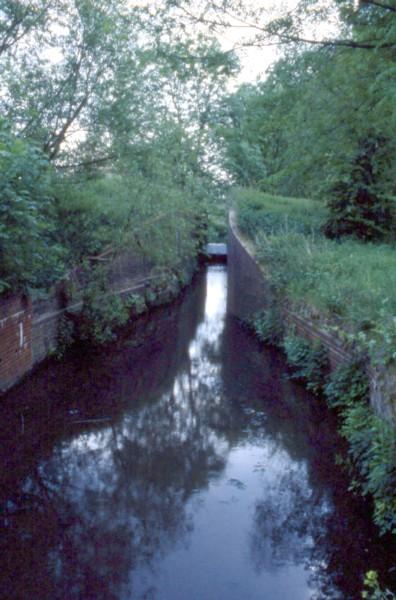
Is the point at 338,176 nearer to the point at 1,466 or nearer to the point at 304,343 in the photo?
the point at 304,343

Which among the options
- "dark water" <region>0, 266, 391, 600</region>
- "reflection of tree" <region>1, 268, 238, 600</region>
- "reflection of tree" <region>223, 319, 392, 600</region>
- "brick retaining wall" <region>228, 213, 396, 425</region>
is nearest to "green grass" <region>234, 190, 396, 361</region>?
"brick retaining wall" <region>228, 213, 396, 425</region>

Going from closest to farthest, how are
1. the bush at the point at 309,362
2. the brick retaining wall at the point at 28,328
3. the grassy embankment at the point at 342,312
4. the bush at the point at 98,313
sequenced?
the grassy embankment at the point at 342,312 < the brick retaining wall at the point at 28,328 < the bush at the point at 309,362 < the bush at the point at 98,313

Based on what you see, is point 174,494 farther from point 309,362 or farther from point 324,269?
point 324,269

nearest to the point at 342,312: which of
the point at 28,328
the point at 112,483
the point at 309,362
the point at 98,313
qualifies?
the point at 309,362

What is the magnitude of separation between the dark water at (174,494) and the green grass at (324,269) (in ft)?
5.17

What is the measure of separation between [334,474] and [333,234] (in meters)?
12.9

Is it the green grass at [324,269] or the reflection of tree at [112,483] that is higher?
the green grass at [324,269]

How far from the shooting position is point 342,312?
10.7 metres

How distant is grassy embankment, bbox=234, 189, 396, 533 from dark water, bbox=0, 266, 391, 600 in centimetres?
39

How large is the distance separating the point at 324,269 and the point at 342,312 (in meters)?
3.35

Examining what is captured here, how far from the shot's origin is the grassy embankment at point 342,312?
22.0 ft

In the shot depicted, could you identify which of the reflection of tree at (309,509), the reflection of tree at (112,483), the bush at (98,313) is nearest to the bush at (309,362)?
the reflection of tree at (309,509)

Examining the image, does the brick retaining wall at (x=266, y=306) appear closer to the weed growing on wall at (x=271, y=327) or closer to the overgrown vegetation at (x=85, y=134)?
the weed growing on wall at (x=271, y=327)

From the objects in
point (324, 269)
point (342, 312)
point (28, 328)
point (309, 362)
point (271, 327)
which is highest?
point (324, 269)
